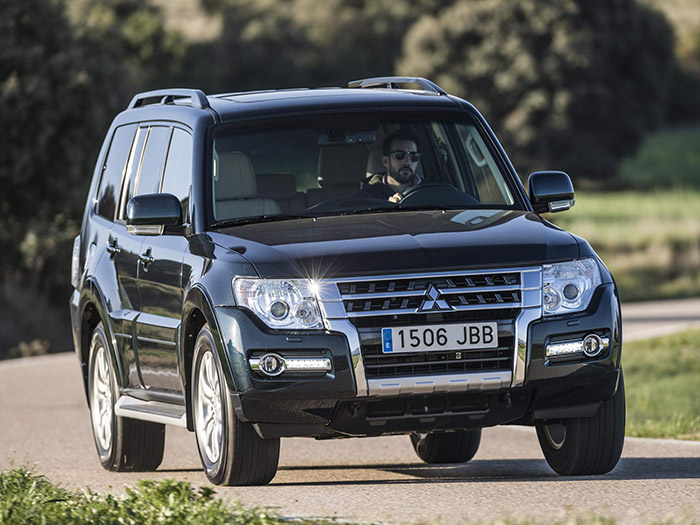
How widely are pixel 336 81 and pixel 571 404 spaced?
6379cm

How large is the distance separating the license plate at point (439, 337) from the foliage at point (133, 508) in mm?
1113

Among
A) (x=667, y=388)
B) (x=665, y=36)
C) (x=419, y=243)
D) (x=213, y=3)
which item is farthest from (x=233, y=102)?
(x=213, y=3)

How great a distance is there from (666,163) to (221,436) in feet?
230

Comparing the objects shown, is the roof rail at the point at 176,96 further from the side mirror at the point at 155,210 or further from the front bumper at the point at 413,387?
the front bumper at the point at 413,387

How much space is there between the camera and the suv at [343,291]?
24.6 feet

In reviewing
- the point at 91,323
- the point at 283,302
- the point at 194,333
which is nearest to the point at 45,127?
the point at 91,323

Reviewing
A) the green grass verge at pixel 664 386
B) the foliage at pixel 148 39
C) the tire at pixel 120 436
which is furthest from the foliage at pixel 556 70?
the tire at pixel 120 436

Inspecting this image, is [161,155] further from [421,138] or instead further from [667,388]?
[667,388]

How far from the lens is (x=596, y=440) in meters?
8.23

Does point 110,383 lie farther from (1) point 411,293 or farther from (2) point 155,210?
(1) point 411,293

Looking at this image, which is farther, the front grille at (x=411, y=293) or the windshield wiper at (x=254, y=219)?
the windshield wiper at (x=254, y=219)

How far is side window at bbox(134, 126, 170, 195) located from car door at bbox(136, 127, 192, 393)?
0.07 ft

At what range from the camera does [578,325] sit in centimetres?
775

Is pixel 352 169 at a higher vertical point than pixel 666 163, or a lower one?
higher
